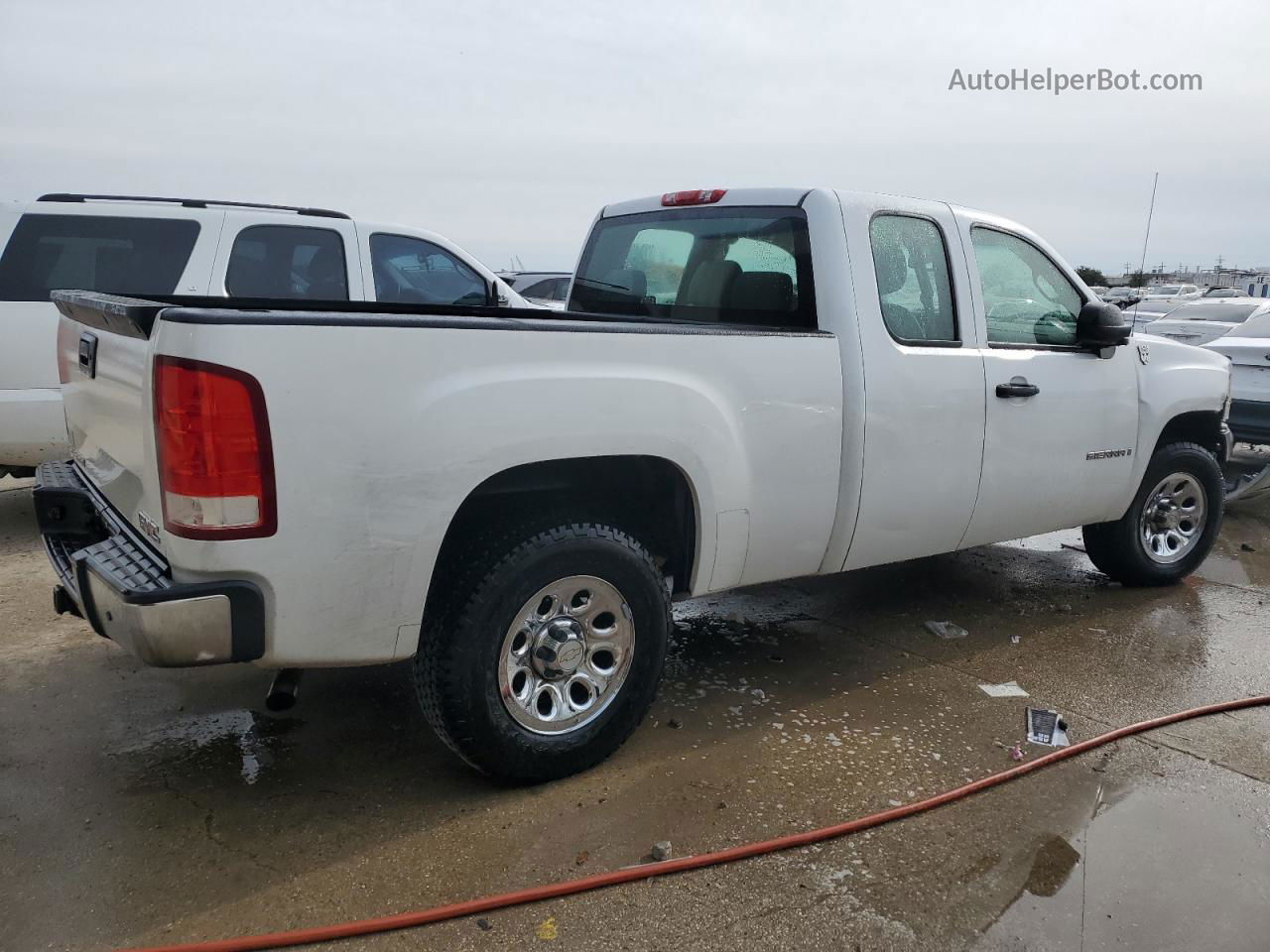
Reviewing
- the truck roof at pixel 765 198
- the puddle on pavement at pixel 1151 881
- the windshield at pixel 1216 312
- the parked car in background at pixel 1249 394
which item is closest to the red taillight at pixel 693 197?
the truck roof at pixel 765 198

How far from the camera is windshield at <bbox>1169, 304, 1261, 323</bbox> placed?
1002 centimetres

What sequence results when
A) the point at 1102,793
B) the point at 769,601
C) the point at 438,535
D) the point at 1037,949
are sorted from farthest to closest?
the point at 769,601 → the point at 1102,793 → the point at 438,535 → the point at 1037,949

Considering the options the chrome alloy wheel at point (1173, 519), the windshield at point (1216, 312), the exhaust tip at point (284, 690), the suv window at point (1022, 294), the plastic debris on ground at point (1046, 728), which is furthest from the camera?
the windshield at point (1216, 312)

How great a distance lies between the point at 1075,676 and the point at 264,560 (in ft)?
10.7

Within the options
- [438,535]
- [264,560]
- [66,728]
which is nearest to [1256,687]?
[438,535]

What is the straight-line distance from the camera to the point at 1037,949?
240 centimetres

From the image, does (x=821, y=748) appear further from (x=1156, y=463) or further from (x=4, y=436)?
(x=4, y=436)

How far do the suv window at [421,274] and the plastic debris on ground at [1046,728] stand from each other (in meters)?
4.46

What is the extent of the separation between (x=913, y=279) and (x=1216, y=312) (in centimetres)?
825

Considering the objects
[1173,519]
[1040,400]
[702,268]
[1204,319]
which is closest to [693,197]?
[702,268]

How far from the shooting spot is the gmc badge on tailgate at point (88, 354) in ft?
9.82

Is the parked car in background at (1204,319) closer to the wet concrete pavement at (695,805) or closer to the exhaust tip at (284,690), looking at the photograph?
the wet concrete pavement at (695,805)

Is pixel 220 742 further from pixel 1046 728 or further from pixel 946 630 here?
pixel 946 630

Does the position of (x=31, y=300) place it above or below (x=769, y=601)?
above
